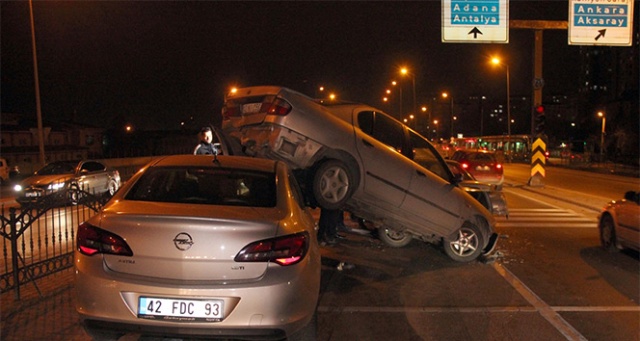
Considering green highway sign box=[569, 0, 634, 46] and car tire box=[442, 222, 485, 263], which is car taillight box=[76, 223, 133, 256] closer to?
car tire box=[442, 222, 485, 263]

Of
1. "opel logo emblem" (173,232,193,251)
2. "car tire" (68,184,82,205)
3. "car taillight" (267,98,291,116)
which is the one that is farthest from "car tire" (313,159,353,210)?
"opel logo emblem" (173,232,193,251)

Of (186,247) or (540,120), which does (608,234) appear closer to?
(186,247)

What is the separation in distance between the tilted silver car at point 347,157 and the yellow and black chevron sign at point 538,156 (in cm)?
1495

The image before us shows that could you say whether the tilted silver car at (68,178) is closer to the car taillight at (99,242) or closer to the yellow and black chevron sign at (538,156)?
the car taillight at (99,242)

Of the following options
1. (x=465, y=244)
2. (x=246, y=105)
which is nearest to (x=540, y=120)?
(x=465, y=244)

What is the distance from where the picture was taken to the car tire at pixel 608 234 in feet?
29.1

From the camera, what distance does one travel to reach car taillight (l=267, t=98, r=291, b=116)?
22.3ft

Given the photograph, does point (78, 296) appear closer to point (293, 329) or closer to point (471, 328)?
point (293, 329)

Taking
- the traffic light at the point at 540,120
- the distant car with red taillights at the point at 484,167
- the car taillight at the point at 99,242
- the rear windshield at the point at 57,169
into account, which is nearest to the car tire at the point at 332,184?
the car taillight at the point at 99,242

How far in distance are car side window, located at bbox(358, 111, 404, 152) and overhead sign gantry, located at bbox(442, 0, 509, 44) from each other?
9.99 metres

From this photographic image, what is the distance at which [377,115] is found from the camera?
7.63 meters

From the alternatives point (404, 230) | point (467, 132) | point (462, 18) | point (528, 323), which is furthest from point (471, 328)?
point (467, 132)

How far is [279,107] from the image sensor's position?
6.80m

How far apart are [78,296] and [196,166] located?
57.9 inches
